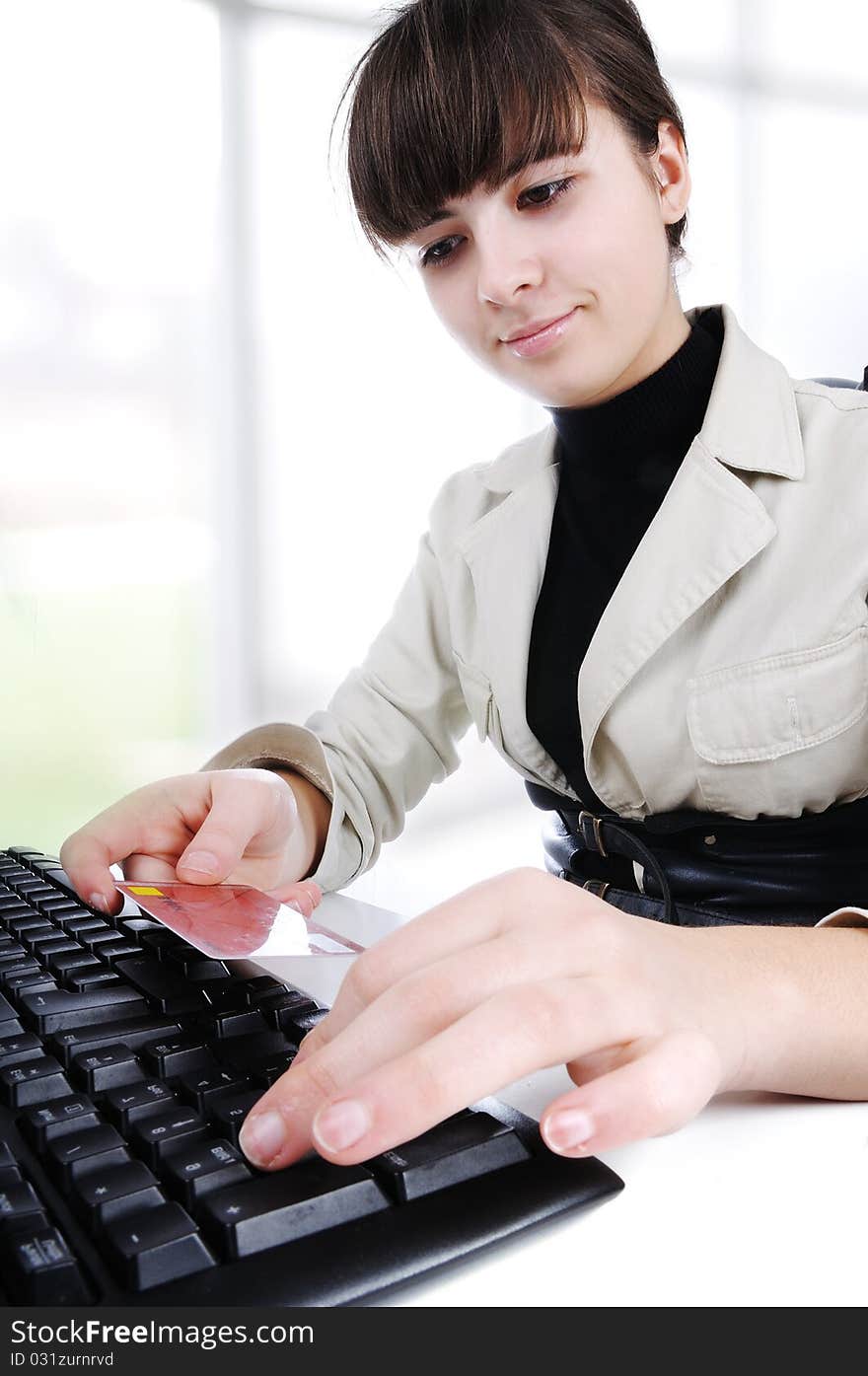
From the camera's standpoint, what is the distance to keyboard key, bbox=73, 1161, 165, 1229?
300 millimetres

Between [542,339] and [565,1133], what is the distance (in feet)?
2.16

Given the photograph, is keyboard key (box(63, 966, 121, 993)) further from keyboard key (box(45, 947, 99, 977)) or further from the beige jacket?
the beige jacket

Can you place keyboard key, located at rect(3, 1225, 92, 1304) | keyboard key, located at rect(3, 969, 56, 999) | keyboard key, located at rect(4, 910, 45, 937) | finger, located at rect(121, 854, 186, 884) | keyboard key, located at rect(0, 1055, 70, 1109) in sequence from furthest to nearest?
finger, located at rect(121, 854, 186, 884), keyboard key, located at rect(4, 910, 45, 937), keyboard key, located at rect(3, 969, 56, 999), keyboard key, located at rect(0, 1055, 70, 1109), keyboard key, located at rect(3, 1225, 92, 1304)

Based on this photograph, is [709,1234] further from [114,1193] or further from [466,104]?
[466,104]

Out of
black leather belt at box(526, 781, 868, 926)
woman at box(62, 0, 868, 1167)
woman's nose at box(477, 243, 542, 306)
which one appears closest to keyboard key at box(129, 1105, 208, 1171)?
woman at box(62, 0, 868, 1167)

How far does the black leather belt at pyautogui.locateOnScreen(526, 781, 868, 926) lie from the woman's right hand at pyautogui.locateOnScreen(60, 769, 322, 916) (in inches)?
10.2

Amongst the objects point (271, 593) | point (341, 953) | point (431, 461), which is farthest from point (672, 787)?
point (431, 461)

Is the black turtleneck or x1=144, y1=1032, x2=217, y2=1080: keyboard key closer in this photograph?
x1=144, y1=1032, x2=217, y2=1080: keyboard key

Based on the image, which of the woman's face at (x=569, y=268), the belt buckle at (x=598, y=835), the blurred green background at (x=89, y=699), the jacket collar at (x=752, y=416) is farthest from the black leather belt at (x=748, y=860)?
the blurred green background at (x=89, y=699)

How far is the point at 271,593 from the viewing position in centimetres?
212

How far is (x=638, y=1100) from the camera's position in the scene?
34cm

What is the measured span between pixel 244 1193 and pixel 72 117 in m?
1.81

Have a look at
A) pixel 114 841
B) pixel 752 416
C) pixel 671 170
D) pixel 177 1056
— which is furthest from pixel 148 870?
pixel 671 170

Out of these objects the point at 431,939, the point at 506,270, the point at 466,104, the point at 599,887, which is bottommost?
the point at 599,887
